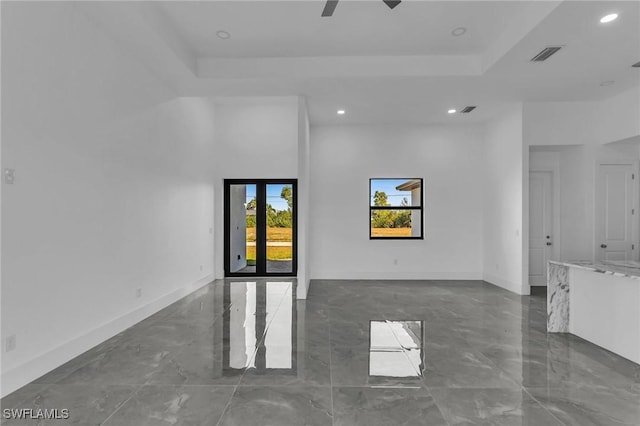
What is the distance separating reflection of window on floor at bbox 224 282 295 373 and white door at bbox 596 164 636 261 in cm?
550

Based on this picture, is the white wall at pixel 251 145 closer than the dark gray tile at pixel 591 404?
No

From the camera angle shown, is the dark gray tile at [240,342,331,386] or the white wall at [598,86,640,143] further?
the white wall at [598,86,640,143]

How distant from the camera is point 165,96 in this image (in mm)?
4785

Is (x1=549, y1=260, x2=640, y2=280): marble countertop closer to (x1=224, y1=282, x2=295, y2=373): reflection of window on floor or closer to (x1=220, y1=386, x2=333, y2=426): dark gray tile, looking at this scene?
(x1=220, y1=386, x2=333, y2=426): dark gray tile

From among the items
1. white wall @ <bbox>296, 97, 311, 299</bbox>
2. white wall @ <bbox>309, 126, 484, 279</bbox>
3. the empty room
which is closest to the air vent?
the empty room

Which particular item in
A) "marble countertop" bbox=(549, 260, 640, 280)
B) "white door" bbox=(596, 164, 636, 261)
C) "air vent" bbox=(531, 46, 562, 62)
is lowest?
"marble countertop" bbox=(549, 260, 640, 280)

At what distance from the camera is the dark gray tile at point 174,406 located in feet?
6.67

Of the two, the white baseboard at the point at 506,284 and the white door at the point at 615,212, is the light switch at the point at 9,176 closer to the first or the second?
the white baseboard at the point at 506,284

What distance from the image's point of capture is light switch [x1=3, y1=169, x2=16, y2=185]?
93.4 inches

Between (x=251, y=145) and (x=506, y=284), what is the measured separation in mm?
5762

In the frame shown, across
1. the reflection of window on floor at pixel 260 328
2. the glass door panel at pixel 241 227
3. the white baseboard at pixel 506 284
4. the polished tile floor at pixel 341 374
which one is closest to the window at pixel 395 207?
the white baseboard at pixel 506 284

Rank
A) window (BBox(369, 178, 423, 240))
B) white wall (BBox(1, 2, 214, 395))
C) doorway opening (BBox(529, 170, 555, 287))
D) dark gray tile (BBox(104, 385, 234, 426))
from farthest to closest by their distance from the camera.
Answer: window (BBox(369, 178, 423, 240)) → doorway opening (BBox(529, 170, 555, 287)) → white wall (BBox(1, 2, 214, 395)) → dark gray tile (BBox(104, 385, 234, 426))

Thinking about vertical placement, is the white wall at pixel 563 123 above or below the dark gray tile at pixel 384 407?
above

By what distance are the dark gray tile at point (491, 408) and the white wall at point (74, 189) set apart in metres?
3.12
